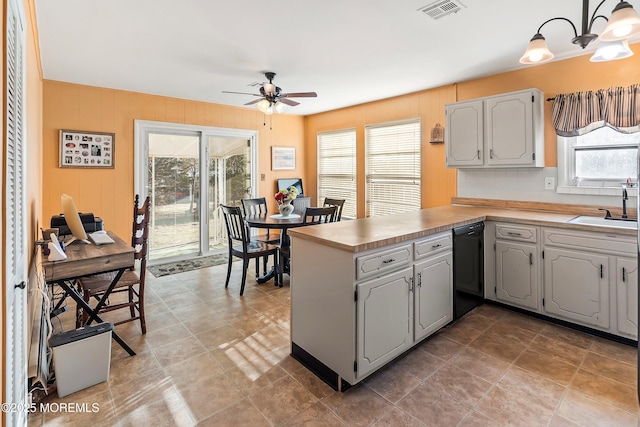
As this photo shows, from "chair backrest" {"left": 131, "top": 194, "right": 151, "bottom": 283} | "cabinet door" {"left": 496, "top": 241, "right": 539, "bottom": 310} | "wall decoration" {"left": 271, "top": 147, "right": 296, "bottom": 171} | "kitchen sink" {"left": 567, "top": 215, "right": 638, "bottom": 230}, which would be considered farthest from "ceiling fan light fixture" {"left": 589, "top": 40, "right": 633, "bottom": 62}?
"wall decoration" {"left": 271, "top": 147, "right": 296, "bottom": 171}

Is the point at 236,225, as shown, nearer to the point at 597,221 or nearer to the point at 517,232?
the point at 517,232

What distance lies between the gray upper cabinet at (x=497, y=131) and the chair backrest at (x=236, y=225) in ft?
8.13

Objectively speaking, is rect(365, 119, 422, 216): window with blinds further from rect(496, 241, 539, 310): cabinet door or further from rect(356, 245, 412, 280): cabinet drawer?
rect(356, 245, 412, 280): cabinet drawer

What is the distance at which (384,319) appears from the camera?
2.10 metres

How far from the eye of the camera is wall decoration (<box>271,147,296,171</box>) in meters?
6.15

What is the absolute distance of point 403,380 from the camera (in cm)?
213

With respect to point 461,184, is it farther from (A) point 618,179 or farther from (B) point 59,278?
(B) point 59,278

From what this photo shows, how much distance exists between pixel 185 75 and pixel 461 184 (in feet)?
11.8

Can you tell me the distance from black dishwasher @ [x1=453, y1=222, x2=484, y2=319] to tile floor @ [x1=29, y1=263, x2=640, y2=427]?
20cm

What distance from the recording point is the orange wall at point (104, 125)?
4.11 m

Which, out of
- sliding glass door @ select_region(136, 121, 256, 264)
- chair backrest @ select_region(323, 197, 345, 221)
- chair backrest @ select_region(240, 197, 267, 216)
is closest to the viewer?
chair backrest @ select_region(323, 197, 345, 221)

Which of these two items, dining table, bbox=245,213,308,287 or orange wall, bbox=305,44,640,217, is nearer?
orange wall, bbox=305,44,640,217

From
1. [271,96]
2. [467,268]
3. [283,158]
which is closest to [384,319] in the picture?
[467,268]

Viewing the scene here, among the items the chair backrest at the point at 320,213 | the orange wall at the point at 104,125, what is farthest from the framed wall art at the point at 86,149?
the chair backrest at the point at 320,213
